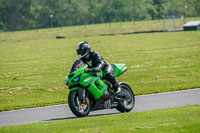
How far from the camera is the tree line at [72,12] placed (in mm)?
114062

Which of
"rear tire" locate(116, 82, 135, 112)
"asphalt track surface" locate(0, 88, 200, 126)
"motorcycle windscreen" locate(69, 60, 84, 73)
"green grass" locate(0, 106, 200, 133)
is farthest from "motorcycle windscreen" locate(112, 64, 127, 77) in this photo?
"green grass" locate(0, 106, 200, 133)

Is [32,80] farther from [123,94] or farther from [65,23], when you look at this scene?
[65,23]

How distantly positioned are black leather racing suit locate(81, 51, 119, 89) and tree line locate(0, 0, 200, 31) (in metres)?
101

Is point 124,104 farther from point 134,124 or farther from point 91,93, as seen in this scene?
point 134,124

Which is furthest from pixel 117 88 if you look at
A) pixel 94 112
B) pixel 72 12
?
pixel 72 12

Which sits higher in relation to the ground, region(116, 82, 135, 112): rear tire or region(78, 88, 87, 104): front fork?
region(78, 88, 87, 104): front fork

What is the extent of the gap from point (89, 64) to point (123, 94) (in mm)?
1203

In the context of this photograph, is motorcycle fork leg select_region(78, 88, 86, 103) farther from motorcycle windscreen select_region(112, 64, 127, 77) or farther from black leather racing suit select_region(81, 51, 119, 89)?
motorcycle windscreen select_region(112, 64, 127, 77)

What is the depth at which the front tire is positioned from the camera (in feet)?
31.9

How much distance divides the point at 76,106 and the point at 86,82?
22.4 inches

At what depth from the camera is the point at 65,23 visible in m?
118

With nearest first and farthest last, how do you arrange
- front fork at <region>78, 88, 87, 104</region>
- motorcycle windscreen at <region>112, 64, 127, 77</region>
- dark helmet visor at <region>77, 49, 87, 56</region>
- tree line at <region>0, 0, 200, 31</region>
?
front fork at <region>78, 88, 87, 104</region>, dark helmet visor at <region>77, 49, 87, 56</region>, motorcycle windscreen at <region>112, 64, 127, 77</region>, tree line at <region>0, 0, 200, 31</region>

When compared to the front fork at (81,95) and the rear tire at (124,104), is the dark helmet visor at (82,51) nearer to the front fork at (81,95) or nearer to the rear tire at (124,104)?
the front fork at (81,95)

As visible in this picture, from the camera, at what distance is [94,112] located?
1124 centimetres
